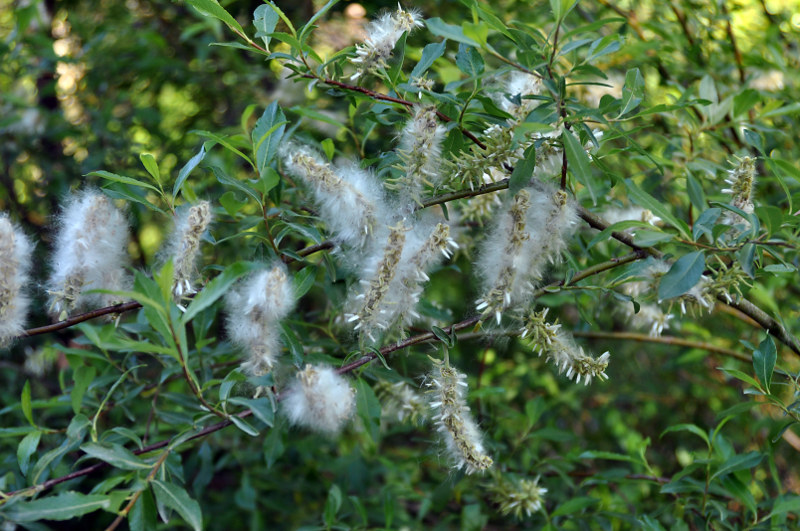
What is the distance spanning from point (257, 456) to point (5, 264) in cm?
120

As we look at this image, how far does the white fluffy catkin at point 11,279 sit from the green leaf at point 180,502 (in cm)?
37

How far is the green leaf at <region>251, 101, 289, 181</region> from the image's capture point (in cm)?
116

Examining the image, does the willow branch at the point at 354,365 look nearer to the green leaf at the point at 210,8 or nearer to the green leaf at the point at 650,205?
the green leaf at the point at 650,205

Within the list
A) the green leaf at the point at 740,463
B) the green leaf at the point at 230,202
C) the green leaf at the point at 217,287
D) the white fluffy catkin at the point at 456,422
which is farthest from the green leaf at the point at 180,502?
the green leaf at the point at 740,463

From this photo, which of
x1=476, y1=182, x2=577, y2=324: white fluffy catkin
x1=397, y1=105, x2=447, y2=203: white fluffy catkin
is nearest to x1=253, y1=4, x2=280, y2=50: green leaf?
x1=397, y1=105, x2=447, y2=203: white fluffy catkin

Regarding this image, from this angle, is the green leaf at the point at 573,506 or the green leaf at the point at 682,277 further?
the green leaf at the point at 573,506

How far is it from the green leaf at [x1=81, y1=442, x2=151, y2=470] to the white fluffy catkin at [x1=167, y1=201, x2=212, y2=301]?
264mm

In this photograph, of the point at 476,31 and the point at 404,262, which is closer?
the point at 476,31

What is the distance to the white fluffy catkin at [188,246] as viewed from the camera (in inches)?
41.8

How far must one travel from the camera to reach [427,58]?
3.64 feet

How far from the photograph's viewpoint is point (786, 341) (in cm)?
131

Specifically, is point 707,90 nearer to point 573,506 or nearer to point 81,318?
point 573,506

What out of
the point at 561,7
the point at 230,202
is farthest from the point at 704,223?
the point at 230,202

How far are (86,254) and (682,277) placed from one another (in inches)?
38.5
